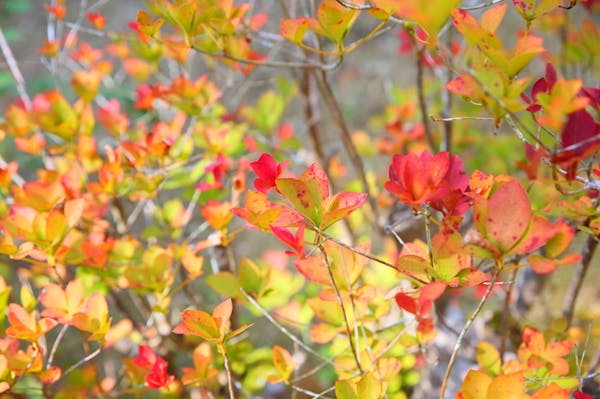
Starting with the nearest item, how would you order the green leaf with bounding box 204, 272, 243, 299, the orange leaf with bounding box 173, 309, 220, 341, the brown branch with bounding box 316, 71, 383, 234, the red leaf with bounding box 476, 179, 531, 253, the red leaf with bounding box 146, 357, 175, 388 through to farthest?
the red leaf with bounding box 476, 179, 531, 253
the orange leaf with bounding box 173, 309, 220, 341
the red leaf with bounding box 146, 357, 175, 388
the green leaf with bounding box 204, 272, 243, 299
the brown branch with bounding box 316, 71, 383, 234

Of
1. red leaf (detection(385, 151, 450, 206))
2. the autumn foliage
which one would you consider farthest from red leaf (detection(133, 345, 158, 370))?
red leaf (detection(385, 151, 450, 206))

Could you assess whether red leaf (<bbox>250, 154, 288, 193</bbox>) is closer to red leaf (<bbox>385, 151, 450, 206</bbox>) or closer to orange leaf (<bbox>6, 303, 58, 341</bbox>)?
red leaf (<bbox>385, 151, 450, 206</bbox>)

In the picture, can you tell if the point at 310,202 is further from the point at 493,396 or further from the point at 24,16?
the point at 24,16

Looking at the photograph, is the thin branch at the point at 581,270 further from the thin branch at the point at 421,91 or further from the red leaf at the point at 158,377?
the red leaf at the point at 158,377

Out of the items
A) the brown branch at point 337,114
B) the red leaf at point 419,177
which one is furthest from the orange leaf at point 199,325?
the brown branch at point 337,114

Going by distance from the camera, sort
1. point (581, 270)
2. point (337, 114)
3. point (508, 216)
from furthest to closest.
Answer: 1. point (337, 114)
2. point (581, 270)
3. point (508, 216)

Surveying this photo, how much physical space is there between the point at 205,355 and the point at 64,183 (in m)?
0.39

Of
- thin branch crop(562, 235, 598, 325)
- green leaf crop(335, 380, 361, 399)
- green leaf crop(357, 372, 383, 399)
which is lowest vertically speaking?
thin branch crop(562, 235, 598, 325)

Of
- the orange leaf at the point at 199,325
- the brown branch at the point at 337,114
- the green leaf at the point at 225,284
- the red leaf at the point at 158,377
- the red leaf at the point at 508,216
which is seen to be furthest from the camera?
the brown branch at the point at 337,114

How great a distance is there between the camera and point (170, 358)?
1.20 metres

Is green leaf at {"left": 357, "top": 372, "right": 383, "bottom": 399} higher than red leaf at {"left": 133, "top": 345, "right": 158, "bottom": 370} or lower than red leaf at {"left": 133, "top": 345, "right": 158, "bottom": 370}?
higher

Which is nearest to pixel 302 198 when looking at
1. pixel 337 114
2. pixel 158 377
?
pixel 158 377

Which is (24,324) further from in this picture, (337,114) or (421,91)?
(421,91)

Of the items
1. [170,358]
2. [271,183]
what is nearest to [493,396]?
[271,183]
